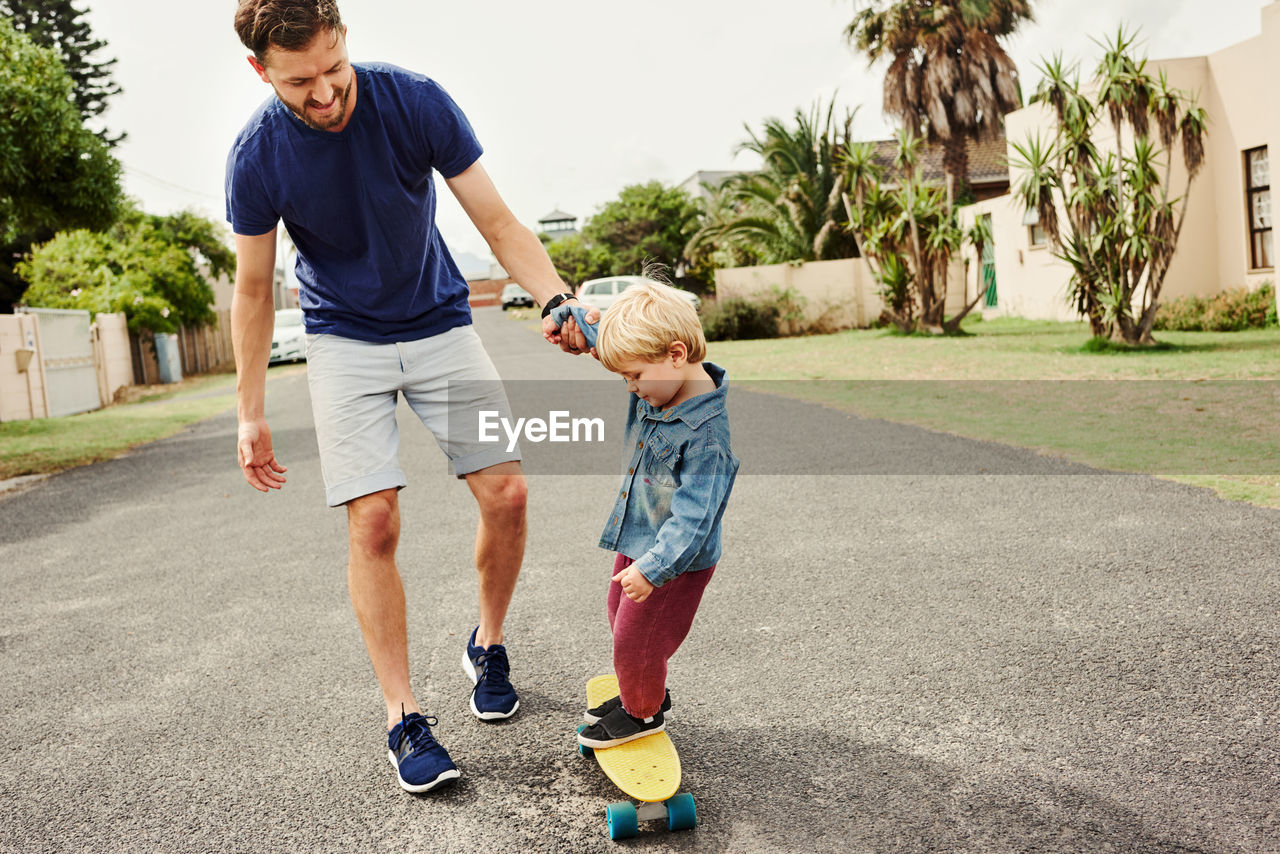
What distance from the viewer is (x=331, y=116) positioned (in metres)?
2.69

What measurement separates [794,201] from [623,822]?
89.7ft

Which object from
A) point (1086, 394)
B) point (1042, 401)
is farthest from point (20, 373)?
point (1086, 394)

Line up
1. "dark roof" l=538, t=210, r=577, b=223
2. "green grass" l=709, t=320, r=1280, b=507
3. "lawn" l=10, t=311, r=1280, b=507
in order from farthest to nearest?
"dark roof" l=538, t=210, r=577, b=223
"lawn" l=10, t=311, r=1280, b=507
"green grass" l=709, t=320, r=1280, b=507

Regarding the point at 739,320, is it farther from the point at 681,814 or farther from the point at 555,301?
the point at 681,814

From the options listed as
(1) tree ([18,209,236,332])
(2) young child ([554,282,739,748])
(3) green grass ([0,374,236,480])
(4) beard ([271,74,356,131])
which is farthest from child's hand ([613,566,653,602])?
(1) tree ([18,209,236,332])

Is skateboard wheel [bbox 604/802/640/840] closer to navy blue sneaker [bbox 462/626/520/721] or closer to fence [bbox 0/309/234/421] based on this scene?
navy blue sneaker [bbox 462/626/520/721]

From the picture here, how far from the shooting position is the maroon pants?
255cm

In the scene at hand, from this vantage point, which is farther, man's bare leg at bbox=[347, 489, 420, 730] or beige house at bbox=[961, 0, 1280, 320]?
beige house at bbox=[961, 0, 1280, 320]

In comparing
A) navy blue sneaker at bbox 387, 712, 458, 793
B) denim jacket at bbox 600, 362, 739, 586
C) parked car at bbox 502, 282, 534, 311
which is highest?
parked car at bbox 502, 282, 534, 311

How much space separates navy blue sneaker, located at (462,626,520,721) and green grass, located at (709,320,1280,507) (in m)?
4.29

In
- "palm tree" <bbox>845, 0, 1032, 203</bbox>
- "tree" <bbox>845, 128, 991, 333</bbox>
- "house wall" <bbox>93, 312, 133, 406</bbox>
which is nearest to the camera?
"tree" <bbox>845, 128, 991, 333</bbox>

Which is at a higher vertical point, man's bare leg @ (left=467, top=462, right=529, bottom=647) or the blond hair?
the blond hair

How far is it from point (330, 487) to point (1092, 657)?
251 cm

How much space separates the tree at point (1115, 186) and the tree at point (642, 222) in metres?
36.1
